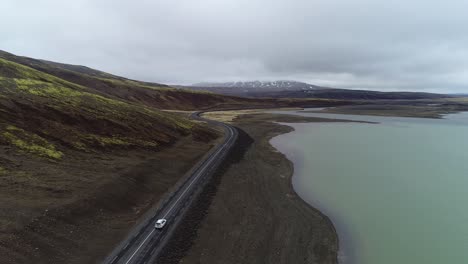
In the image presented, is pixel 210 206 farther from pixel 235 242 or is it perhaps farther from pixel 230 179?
pixel 230 179

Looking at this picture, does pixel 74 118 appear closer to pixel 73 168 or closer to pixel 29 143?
pixel 29 143

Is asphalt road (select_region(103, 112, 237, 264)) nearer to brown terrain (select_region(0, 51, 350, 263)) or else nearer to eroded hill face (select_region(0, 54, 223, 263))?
brown terrain (select_region(0, 51, 350, 263))

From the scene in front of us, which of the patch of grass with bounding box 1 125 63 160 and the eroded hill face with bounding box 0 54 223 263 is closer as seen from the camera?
the eroded hill face with bounding box 0 54 223 263

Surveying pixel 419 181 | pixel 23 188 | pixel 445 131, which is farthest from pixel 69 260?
pixel 445 131

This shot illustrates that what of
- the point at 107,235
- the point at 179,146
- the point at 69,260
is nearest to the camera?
the point at 69,260

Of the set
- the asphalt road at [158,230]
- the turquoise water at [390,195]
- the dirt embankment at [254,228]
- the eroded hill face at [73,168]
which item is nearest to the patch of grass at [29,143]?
the eroded hill face at [73,168]

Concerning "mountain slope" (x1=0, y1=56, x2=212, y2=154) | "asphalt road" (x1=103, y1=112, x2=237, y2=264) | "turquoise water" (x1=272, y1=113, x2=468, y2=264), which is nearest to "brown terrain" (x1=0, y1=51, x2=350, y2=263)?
"mountain slope" (x1=0, y1=56, x2=212, y2=154)
